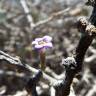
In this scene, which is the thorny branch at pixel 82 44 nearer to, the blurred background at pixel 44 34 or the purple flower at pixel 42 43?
the purple flower at pixel 42 43

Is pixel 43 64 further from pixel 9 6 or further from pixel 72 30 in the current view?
pixel 9 6

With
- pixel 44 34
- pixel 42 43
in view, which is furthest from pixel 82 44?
pixel 44 34

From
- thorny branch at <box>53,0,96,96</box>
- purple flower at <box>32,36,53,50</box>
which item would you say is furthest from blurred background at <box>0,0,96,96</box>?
thorny branch at <box>53,0,96,96</box>

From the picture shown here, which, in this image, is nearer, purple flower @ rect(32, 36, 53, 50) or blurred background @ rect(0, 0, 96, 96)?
purple flower @ rect(32, 36, 53, 50)

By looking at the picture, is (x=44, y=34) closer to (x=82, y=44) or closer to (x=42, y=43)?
(x=42, y=43)

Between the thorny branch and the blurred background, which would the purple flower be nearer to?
the thorny branch

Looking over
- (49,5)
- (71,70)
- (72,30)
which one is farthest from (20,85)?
(71,70)

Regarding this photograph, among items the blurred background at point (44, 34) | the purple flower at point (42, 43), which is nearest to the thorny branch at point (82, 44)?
the purple flower at point (42, 43)

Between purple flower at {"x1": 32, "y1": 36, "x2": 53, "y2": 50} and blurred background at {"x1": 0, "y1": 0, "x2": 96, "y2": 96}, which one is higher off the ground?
blurred background at {"x1": 0, "y1": 0, "x2": 96, "y2": 96}

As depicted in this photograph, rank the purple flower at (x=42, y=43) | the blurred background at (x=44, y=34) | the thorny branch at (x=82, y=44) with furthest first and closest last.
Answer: the blurred background at (x=44, y=34) → the purple flower at (x=42, y=43) → the thorny branch at (x=82, y=44)
